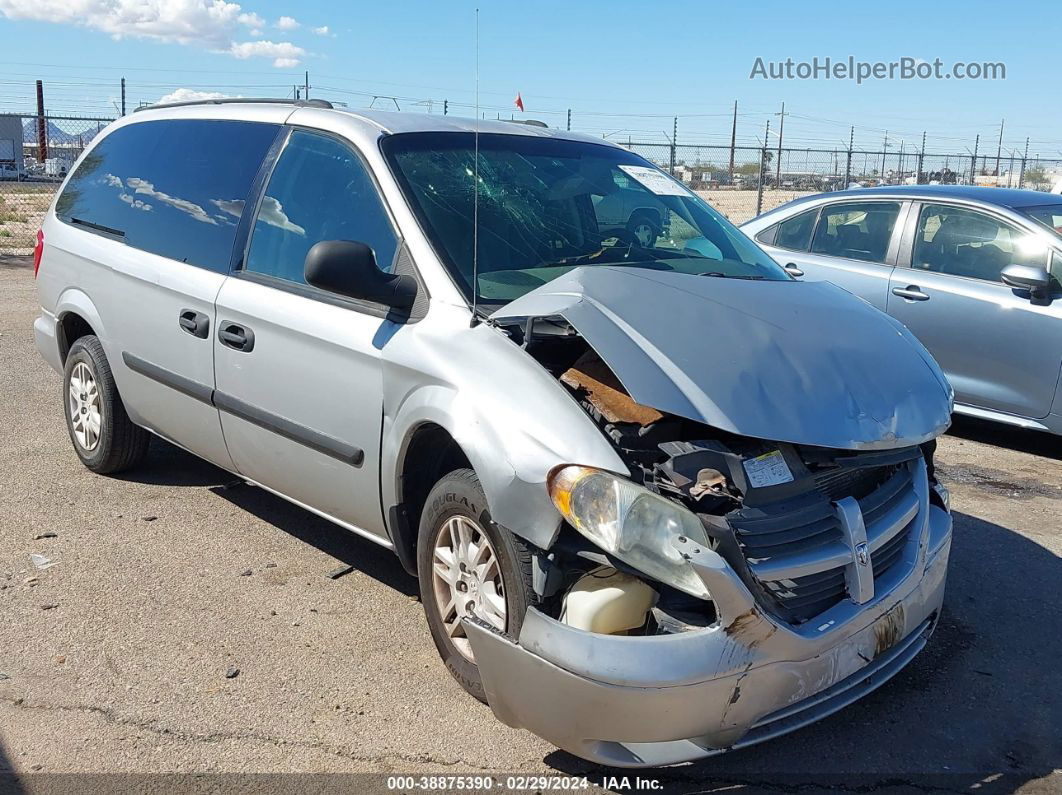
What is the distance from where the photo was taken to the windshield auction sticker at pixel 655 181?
4.50 m

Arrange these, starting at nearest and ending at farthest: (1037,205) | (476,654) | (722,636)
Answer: (722,636), (476,654), (1037,205)

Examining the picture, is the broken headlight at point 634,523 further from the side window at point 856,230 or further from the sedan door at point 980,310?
the side window at point 856,230

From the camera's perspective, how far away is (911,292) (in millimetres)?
6688

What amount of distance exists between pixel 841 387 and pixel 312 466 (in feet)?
6.45

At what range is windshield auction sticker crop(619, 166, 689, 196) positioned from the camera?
4500 mm

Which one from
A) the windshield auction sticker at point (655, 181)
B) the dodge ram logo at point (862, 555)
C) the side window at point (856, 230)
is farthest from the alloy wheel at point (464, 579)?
the side window at point (856, 230)

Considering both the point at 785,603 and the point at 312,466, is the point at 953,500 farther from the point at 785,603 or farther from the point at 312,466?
the point at 312,466

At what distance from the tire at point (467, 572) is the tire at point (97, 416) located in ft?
8.02

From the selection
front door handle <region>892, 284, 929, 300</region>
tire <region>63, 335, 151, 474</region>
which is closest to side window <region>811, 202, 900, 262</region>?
front door handle <region>892, 284, 929, 300</region>

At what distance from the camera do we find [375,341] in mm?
3545

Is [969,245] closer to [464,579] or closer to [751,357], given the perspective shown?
[751,357]

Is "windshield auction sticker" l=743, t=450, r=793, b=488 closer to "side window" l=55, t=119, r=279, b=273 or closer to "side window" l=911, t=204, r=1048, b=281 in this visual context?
"side window" l=55, t=119, r=279, b=273

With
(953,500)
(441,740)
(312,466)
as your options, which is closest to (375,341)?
(312,466)

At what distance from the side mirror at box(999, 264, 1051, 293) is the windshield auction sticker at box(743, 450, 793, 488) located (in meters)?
3.90
